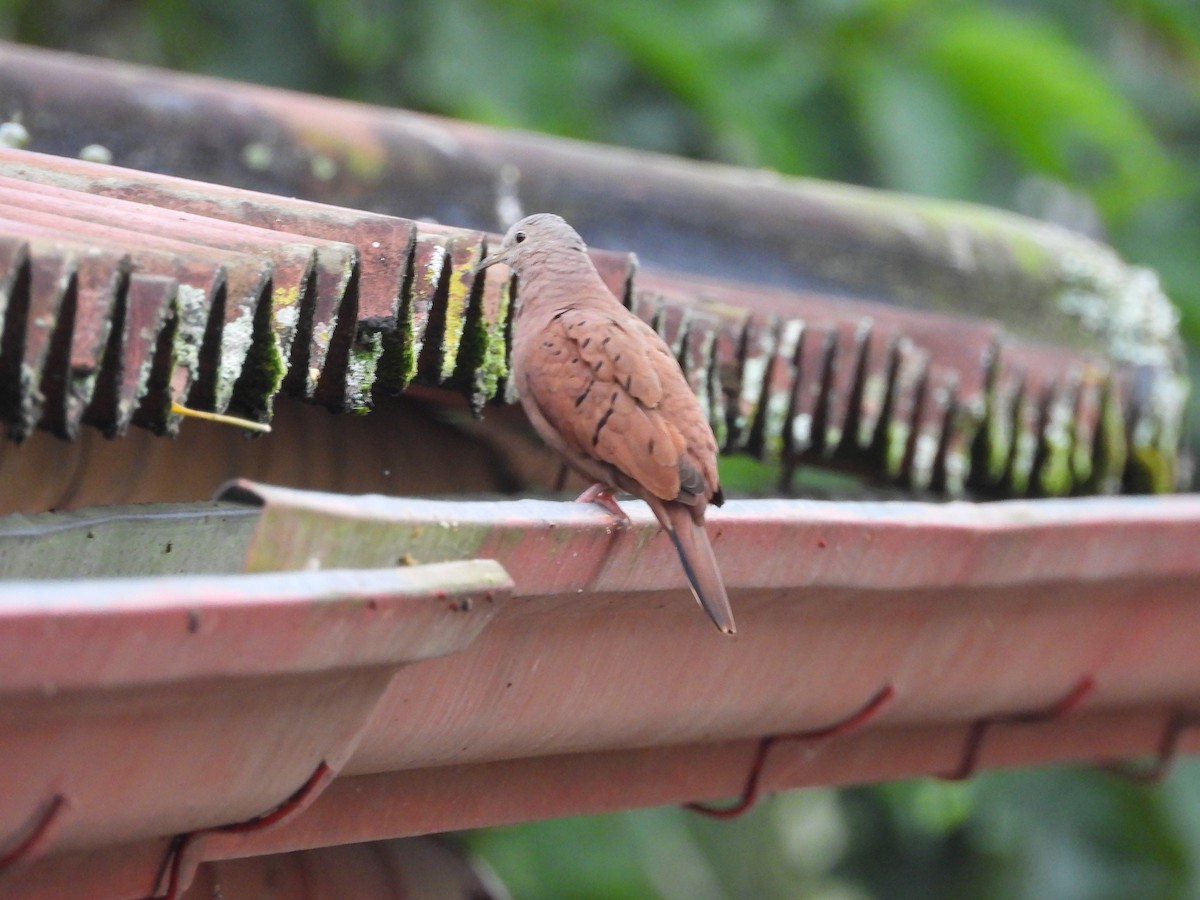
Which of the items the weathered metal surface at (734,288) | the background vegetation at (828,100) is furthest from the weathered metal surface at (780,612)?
the background vegetation at (828,100)

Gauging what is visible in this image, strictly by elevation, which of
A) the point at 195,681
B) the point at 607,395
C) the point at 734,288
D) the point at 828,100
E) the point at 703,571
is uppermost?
the point at 195,681

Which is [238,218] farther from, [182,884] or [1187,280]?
[1187,280]

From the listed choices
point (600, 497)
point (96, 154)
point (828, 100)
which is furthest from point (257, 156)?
point (828, 100)

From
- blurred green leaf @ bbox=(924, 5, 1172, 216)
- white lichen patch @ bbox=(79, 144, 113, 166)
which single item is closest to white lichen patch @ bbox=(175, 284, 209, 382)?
white lichen patch @ bbox=(79, 144, 113, 166)

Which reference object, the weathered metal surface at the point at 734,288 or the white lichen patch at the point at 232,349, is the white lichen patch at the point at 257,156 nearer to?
the weathered metal surface at the point at 734,288

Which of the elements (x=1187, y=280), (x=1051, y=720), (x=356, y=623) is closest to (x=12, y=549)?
(x=356, y=623)

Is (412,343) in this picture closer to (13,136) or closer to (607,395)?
(607,395)

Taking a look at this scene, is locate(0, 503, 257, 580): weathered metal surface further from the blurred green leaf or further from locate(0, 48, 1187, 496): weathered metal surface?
the blurred green leaf
